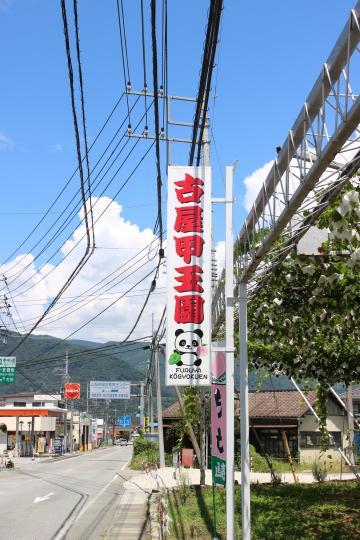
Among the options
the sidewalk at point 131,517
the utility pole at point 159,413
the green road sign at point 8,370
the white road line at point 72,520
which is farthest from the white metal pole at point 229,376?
the green road sign at point 8,370

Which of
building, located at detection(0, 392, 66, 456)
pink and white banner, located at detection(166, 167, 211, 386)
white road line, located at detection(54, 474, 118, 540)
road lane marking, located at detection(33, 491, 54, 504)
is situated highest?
pink and white banner, located at detection(166, 167, 211, 386)

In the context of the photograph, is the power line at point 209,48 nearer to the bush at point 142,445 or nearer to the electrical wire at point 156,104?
the electrical wire at point 156,104

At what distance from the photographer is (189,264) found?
8945mm

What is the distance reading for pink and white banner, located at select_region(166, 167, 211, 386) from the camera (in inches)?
343

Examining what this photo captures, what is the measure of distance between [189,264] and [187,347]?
1.24 meters

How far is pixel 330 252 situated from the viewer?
938 cm

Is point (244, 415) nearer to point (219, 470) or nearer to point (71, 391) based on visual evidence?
point (219, 470)

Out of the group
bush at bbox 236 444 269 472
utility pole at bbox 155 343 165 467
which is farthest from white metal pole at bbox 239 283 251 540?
bush at bbox 236 444 269 472

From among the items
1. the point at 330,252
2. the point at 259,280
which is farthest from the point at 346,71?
the point at 259,280

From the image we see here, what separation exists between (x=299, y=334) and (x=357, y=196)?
6065mm

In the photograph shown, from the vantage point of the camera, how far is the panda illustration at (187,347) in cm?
859

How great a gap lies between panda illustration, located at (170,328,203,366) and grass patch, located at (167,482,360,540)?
12.8 ft

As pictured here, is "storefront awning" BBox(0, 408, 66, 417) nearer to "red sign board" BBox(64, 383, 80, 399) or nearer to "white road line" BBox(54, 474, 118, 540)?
"red sign board" BBox(64, 383, 80, 399)

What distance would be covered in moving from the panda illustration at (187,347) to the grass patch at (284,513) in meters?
3.89
